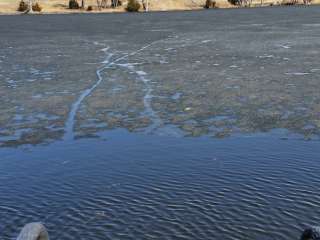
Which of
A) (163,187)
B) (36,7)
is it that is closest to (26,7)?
(36,7)

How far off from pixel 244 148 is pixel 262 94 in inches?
266

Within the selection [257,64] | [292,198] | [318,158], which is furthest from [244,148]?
[257,64]

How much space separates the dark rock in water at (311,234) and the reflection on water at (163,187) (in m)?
0.49

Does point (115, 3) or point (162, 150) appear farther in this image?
point (115, 3)

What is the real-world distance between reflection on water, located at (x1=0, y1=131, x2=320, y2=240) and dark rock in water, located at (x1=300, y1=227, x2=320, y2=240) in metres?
0.49

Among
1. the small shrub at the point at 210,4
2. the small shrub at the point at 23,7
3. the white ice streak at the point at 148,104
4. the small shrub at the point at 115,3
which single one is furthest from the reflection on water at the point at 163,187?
the small shrub at the point at 210,4

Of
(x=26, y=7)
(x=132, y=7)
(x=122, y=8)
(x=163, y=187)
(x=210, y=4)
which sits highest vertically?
(x=210, y=4)

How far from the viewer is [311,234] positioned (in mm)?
9383

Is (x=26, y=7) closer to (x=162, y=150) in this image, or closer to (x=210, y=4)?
(x=210, y=4)

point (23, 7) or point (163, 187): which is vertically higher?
point (23, 7)

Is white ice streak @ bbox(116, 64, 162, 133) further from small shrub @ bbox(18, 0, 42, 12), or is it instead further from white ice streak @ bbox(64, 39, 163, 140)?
small shrub @ bbox(18, 0, 42, 12)

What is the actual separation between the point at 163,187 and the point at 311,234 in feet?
13.2

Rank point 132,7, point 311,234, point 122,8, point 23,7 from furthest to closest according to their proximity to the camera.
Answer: point 122,8, point 132,7, point 23,7, point 311,234

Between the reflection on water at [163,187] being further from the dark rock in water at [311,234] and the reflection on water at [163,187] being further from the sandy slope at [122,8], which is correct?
the sandy slope at [122,8]
